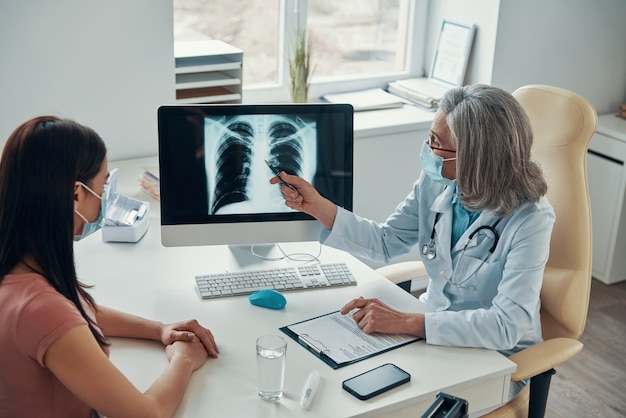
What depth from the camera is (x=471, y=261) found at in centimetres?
199

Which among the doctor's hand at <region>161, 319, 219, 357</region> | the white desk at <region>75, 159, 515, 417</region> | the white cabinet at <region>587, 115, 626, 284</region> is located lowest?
the white cabinet at <region>587, 115, 626, 284</region>

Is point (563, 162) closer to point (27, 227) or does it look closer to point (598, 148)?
point (27, 227)

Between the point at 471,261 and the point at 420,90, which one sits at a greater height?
the point at 420,90

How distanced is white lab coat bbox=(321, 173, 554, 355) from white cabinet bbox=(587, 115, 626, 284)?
65.2 inches

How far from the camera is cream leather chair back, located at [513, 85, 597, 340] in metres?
2.04

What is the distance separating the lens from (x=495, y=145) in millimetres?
1886

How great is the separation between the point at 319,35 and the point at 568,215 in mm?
1715

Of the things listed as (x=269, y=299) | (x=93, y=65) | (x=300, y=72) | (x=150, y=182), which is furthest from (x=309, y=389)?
(x=300, y=72)

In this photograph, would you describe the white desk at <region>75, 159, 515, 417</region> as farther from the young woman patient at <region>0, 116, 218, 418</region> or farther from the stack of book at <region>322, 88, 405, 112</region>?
the stack of book at <region>322, 88, 405, 112</region>

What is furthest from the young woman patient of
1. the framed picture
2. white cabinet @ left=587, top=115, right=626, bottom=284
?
white cabinet @ left=587, top=115, right=626, bottom=284

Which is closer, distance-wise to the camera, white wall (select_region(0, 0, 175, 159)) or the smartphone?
the smartphone

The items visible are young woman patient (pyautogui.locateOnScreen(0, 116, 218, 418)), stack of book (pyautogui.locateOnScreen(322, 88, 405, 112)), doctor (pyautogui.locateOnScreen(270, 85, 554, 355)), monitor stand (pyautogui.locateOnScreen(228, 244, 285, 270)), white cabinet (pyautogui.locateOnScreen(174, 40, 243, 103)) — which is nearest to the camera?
young woman patient (pyautogui.locateOnScreen(0, 116, 218, 418))

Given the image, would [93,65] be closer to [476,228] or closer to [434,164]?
[434,164]

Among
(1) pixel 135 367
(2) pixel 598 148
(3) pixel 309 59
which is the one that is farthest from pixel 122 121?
(2) pixel 598 148
